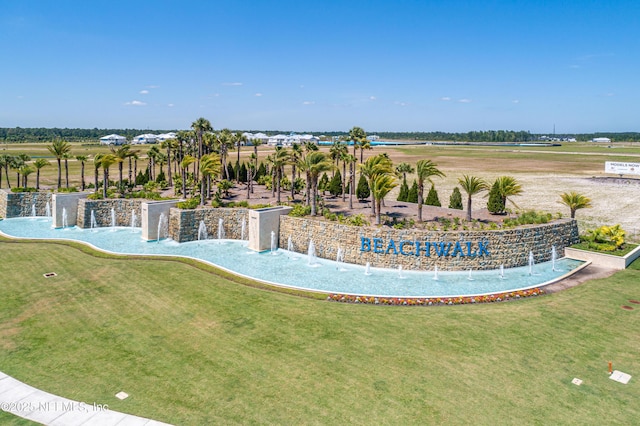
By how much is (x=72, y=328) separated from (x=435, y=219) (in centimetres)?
3090

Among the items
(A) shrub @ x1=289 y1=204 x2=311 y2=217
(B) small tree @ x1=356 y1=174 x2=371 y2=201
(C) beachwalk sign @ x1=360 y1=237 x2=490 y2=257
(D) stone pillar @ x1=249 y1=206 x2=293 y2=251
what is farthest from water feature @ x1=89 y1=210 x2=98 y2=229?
(C) beachwalk sign @ x1=360 y1=237 x2=490 y2=257

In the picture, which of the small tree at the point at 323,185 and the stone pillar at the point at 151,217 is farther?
the small tree at the point at 323,185

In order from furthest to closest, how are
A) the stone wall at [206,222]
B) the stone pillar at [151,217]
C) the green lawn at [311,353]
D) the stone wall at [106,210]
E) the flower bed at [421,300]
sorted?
the stone wall at [106,210] → the stone pillar at [151,217] → the stone wall at [206,222] → the flower bed at [421,300] → the green lawn at [311,353]

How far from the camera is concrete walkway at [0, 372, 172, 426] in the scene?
14.1 m

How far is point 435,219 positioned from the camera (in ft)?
134

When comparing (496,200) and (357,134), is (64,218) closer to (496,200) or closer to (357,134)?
(357,134)

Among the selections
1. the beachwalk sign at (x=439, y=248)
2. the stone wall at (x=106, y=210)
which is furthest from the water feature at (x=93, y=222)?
the beachwalk sign at (x=439, y=248)

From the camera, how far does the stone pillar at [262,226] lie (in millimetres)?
39031

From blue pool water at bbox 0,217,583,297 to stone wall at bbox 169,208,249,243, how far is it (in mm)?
1018

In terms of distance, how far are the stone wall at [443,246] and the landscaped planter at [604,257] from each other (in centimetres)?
164

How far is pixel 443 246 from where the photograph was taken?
32844mm

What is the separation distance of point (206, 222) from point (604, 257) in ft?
117

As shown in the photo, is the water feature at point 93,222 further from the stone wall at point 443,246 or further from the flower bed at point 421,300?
the flower bed at point 421,300

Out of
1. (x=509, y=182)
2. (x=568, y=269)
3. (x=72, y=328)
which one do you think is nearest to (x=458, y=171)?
(x=509, y=182)
